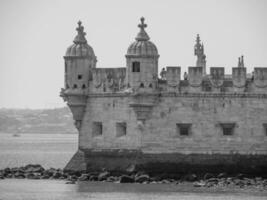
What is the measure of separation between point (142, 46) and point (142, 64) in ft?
3.20

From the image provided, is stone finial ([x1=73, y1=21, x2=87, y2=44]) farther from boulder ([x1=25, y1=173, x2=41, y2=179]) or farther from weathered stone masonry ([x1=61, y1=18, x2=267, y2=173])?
boulder ([x1=25, y1=173, x2=41, y2=179])

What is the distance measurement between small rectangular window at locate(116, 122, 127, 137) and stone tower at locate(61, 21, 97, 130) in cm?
263

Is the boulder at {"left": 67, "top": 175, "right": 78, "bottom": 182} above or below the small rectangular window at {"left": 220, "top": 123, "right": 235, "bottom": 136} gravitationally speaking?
below

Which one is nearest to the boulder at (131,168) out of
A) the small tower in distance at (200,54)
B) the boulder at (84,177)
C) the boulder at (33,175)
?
the boulder at (84,177)

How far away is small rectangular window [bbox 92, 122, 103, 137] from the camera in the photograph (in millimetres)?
72688

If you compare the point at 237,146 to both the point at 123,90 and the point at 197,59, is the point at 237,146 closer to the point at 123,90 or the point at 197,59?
the point at 123,90

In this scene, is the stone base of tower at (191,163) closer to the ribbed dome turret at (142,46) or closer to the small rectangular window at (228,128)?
the small rectangular window at (228,128)

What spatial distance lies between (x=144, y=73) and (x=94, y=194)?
8.46 metres

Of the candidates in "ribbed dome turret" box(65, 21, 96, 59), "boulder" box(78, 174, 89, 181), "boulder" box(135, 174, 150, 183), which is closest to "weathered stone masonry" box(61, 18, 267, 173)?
"boulder" box(135, 174, 150, 183)

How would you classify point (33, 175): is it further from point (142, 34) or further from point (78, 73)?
point (142, 34)

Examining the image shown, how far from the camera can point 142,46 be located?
7000cm

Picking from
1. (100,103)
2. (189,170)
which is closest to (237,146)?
(189,170)

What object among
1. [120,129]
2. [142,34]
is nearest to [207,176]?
[120,129]

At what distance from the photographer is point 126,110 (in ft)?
233
